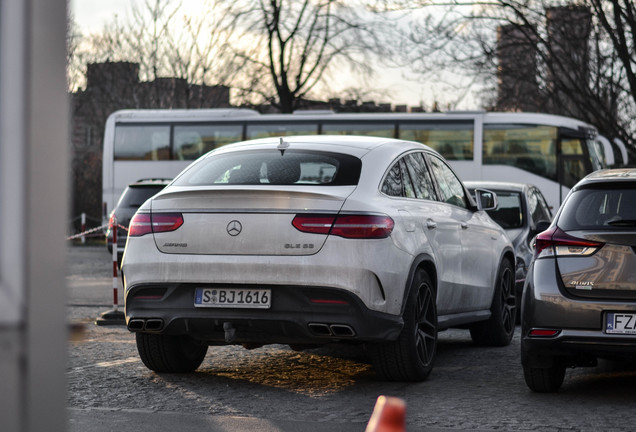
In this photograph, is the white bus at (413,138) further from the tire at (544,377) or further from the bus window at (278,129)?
the tire at (544,377)

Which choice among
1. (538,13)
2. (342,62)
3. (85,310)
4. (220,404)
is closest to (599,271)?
(220,404)

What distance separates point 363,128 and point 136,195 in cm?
945

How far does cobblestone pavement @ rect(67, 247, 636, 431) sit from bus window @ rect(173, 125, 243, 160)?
20.1 meters

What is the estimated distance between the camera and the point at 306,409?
6.31 m

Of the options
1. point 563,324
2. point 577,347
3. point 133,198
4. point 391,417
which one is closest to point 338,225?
point 563,324

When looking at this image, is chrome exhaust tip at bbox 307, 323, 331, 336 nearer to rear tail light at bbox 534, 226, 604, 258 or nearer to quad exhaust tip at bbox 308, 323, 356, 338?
quad exhaust tip at bbox 308, 323, 356, 338

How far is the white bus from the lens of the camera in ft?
87.1

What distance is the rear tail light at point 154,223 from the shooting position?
270 inches

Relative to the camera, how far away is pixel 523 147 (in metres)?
27.0

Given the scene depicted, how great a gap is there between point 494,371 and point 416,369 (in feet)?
3.73

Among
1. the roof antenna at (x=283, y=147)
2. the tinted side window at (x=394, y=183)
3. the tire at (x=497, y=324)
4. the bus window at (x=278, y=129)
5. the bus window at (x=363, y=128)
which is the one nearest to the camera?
the tinted side window at (x=394, y=183)

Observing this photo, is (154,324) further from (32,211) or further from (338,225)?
(32,211)

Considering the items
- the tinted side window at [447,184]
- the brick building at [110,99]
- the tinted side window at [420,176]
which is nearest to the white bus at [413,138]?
the brick building at [110,99]

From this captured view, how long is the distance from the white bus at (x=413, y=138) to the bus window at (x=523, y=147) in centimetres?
3
